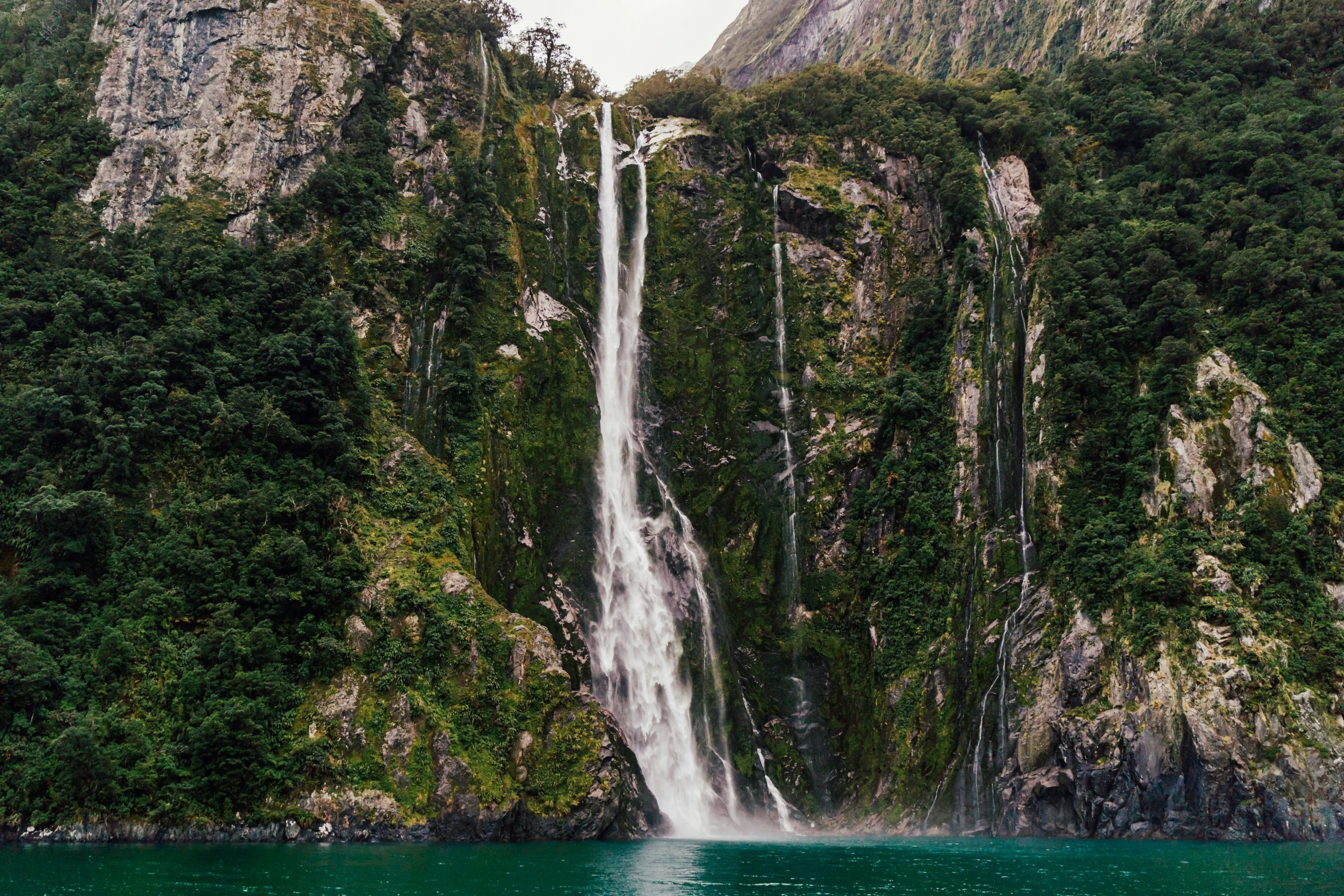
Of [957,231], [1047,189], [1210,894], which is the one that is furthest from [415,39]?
[1210,894]

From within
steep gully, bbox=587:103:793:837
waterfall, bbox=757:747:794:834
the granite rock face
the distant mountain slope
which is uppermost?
the distant mountain slope

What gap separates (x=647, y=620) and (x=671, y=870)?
53.6 feet

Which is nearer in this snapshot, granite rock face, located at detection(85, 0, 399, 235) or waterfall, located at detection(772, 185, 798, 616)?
waterfall, located at detection(772, 185, 798, 616)

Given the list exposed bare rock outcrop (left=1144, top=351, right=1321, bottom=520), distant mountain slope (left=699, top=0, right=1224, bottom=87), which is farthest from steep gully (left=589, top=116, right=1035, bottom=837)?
distant mountain slope (left=699, top=0, right=1224, bottom=87)

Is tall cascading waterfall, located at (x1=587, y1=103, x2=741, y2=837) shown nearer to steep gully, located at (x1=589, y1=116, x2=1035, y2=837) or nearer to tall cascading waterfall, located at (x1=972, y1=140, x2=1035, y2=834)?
steep gully, located at (x1=589, y1=116, x2=1035, y2=837)

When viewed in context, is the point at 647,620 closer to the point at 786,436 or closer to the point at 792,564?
the point at 792,564

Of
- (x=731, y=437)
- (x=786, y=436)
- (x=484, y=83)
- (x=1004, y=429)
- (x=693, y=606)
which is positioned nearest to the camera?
(x=1004, y=429)

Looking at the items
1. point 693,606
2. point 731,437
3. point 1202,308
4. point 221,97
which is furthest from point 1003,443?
point 221,97

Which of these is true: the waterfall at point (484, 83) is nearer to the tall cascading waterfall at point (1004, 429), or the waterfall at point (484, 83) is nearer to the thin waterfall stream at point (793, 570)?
the thin waterfall stream at point (793, 570)

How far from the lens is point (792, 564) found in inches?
1608

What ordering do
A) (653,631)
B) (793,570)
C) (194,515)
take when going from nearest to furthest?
(194,515)
(653,631)
(793,570)

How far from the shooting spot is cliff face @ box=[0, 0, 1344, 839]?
28.9m

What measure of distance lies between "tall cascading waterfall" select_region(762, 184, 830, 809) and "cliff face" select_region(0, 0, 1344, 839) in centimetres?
20

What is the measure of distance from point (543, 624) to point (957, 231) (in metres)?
29.0
